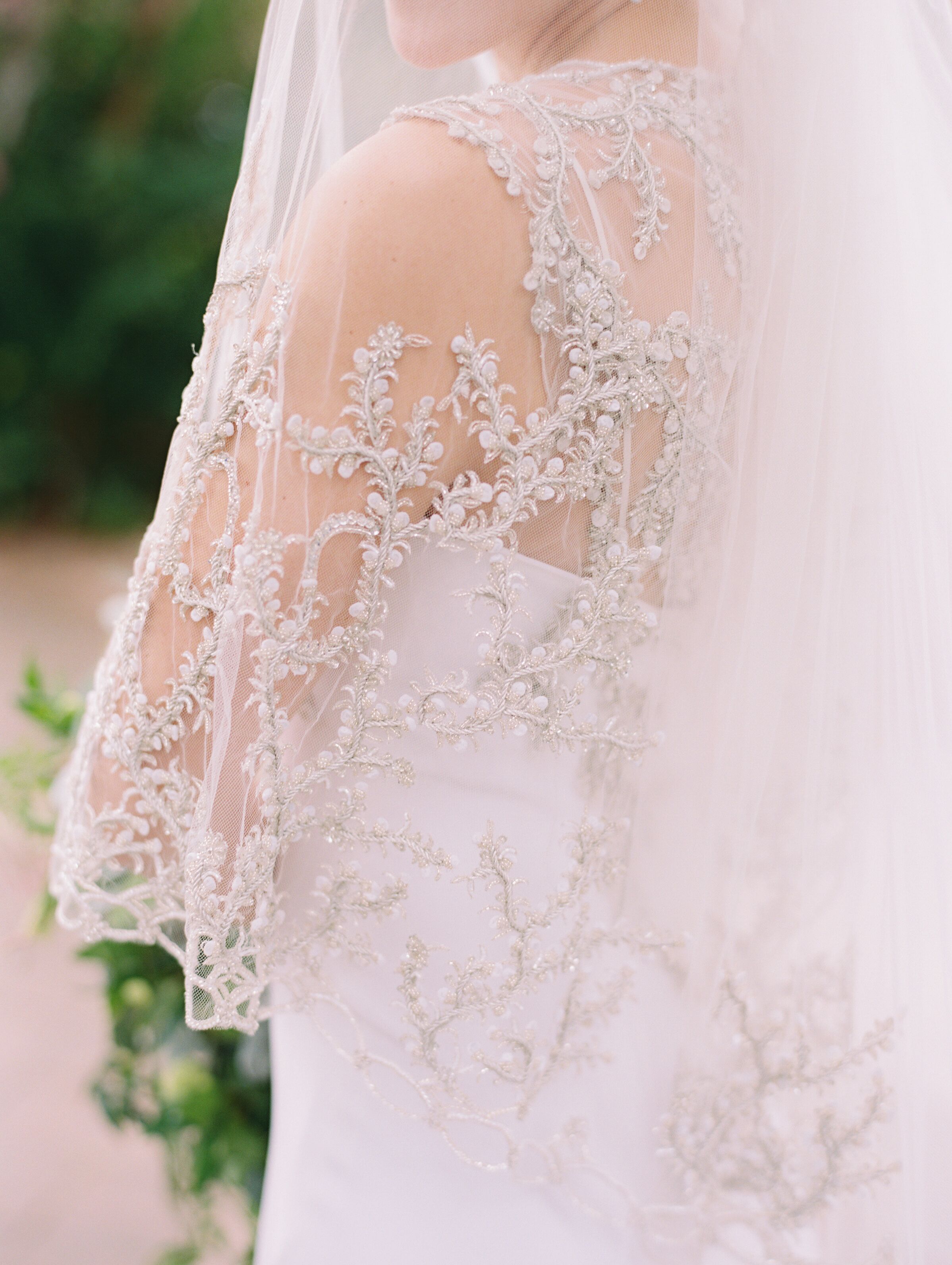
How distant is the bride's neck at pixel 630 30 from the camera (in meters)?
0.88

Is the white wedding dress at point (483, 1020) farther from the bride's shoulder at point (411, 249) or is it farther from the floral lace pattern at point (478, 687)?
the bride's shoulder at point (411, 249)

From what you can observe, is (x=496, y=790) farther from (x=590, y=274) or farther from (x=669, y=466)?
(x=590, y=274)

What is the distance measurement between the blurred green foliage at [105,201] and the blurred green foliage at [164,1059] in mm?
5224

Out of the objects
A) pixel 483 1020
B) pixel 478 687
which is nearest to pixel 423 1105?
pixel 483 1020

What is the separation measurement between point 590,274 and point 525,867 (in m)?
0.50

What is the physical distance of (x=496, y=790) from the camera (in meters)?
0.95

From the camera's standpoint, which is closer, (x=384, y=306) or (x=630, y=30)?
(x=384, y=306)

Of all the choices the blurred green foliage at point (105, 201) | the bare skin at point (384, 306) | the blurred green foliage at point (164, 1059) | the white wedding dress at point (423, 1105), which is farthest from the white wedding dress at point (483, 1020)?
the blurred green foliage at point (105, 201)

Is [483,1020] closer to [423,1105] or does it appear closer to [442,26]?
[423,1105]

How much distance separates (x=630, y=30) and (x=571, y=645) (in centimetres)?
52

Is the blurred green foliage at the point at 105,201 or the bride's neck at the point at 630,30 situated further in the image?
the blurred green foliage at the point at 105,201

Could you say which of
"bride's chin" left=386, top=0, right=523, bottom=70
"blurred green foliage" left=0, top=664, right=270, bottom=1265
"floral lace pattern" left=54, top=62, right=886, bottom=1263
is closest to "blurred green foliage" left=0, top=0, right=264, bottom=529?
"blurred green foliage" left=0, top=664, right=270, bottom=1265

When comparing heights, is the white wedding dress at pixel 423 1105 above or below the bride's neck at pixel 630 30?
below

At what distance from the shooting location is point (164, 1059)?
161cm
